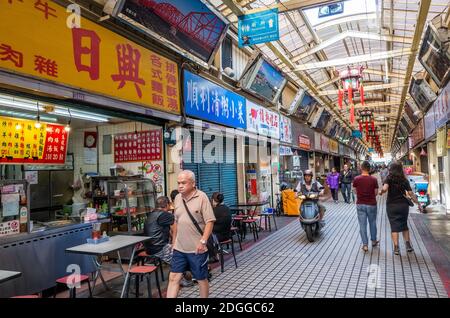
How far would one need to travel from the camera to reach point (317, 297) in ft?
14.5

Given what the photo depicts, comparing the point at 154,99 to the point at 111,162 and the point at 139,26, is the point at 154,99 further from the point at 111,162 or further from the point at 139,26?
the point at 111,162

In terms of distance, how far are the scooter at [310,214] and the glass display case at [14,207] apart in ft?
19.9

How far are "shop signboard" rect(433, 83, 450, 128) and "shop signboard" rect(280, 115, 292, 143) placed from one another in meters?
5.95

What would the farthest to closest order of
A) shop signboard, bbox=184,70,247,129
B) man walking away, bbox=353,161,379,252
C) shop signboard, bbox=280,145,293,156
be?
shop signboard, bbox=280,145,293,156 < shop signboard, bbox=184,70,247,129 < man walking away, bbox=353,161,379,252

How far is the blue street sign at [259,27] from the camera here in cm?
687

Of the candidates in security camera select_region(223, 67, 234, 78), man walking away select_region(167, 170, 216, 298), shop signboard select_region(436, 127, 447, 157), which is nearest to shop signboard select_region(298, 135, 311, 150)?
shop signboard select_region(436, 127, 447, 157)

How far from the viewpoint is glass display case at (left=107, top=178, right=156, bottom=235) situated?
6441 millimetres

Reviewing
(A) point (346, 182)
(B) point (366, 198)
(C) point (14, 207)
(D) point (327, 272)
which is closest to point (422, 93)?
(A) point (346, 182)

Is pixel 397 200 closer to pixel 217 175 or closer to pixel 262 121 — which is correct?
pixel 217 175

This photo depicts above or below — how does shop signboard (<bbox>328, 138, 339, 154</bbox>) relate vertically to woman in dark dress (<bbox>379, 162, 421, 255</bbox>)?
above

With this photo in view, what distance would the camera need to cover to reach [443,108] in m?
9.23

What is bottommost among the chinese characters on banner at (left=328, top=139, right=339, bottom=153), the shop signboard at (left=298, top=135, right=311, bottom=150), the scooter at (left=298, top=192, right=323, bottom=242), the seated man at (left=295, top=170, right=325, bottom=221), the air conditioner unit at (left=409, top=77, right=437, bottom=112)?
the scooter at (left=298, top=192, right=323, bottom=242)

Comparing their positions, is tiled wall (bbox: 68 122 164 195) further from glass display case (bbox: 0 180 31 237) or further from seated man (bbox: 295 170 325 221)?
seated man (bbox: 295 170 325 221)
